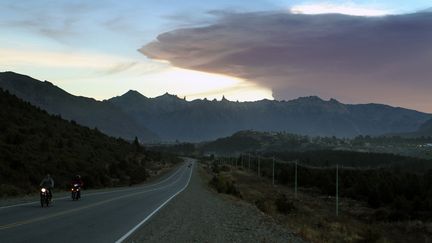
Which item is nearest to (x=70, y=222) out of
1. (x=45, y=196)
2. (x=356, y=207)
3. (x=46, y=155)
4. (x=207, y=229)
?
(x=207, y=229)

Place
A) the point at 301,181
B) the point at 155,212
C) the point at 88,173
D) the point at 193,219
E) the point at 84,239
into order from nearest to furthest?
1. the point at 84,239
2. the point at 193,219
3. the point at 155,212
4. the point at 88,173
5. the point at 301,181

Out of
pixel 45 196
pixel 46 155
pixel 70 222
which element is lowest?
pixel 70 222

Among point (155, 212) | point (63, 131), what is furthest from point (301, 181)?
point (155, 212)

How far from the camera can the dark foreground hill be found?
43.7 meters

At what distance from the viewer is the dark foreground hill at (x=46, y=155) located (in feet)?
143

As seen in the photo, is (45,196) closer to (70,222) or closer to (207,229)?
(70,222)

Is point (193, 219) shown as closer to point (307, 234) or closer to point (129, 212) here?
point (129, 212)

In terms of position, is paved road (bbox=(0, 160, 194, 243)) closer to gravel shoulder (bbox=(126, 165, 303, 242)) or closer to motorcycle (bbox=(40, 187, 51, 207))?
motorcycle (bbox=(40, 187, 51, 207))

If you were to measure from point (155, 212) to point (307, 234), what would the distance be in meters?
7.46

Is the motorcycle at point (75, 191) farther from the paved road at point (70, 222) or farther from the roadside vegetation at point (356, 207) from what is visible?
the roadside vegetation at point (356, 207)

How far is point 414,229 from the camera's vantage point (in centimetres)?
3969

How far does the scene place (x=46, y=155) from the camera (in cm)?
5388

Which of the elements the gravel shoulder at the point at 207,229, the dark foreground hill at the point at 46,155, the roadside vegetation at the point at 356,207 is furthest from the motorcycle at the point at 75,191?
the roadside vegetation at the point at 356,207

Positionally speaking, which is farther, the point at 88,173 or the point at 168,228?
the point at 88,173
